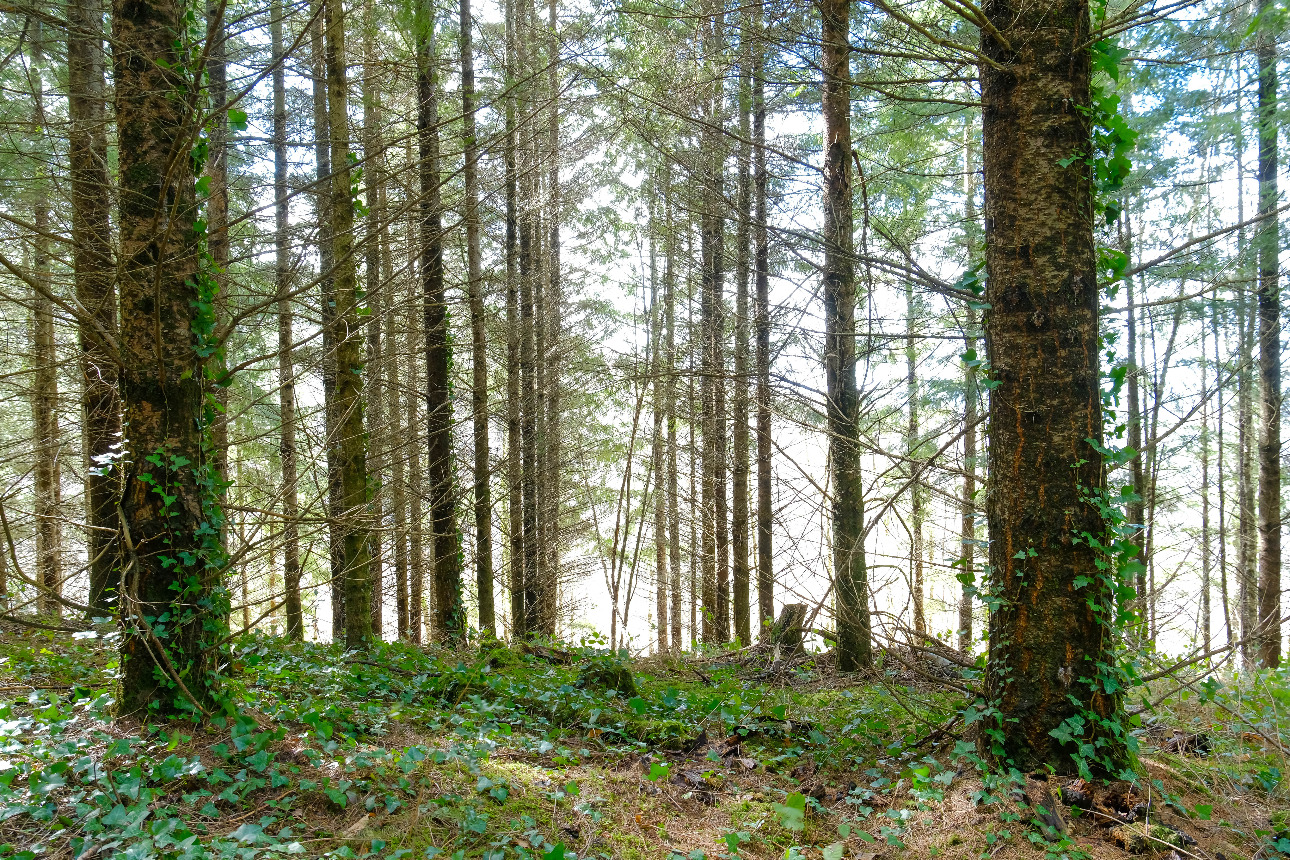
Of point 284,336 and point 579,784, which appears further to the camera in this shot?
point 284,336

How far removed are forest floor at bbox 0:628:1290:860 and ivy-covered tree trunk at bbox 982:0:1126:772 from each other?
36 cm

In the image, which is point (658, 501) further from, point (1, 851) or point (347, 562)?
point (1, 851)

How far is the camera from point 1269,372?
8.99 m

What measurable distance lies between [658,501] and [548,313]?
3727 mm

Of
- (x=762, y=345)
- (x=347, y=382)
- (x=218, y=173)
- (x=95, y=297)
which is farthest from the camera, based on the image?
(x=762, y=345)

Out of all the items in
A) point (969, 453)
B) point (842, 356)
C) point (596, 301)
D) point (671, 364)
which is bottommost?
point (969, 453)

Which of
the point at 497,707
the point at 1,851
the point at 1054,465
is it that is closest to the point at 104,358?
the point at 1,851

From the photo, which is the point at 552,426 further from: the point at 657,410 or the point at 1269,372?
the point at 1269,372

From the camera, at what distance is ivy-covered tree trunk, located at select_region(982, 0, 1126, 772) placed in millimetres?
3150

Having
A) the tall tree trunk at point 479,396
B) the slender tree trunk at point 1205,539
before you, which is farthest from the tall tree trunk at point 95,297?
the slender tree trunk at point 1205,539

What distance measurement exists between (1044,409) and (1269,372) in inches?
336

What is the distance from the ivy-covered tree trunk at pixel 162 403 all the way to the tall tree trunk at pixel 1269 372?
10.7m

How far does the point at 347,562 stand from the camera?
6.54 meters

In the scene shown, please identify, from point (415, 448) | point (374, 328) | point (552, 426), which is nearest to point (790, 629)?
point (552, 426)
